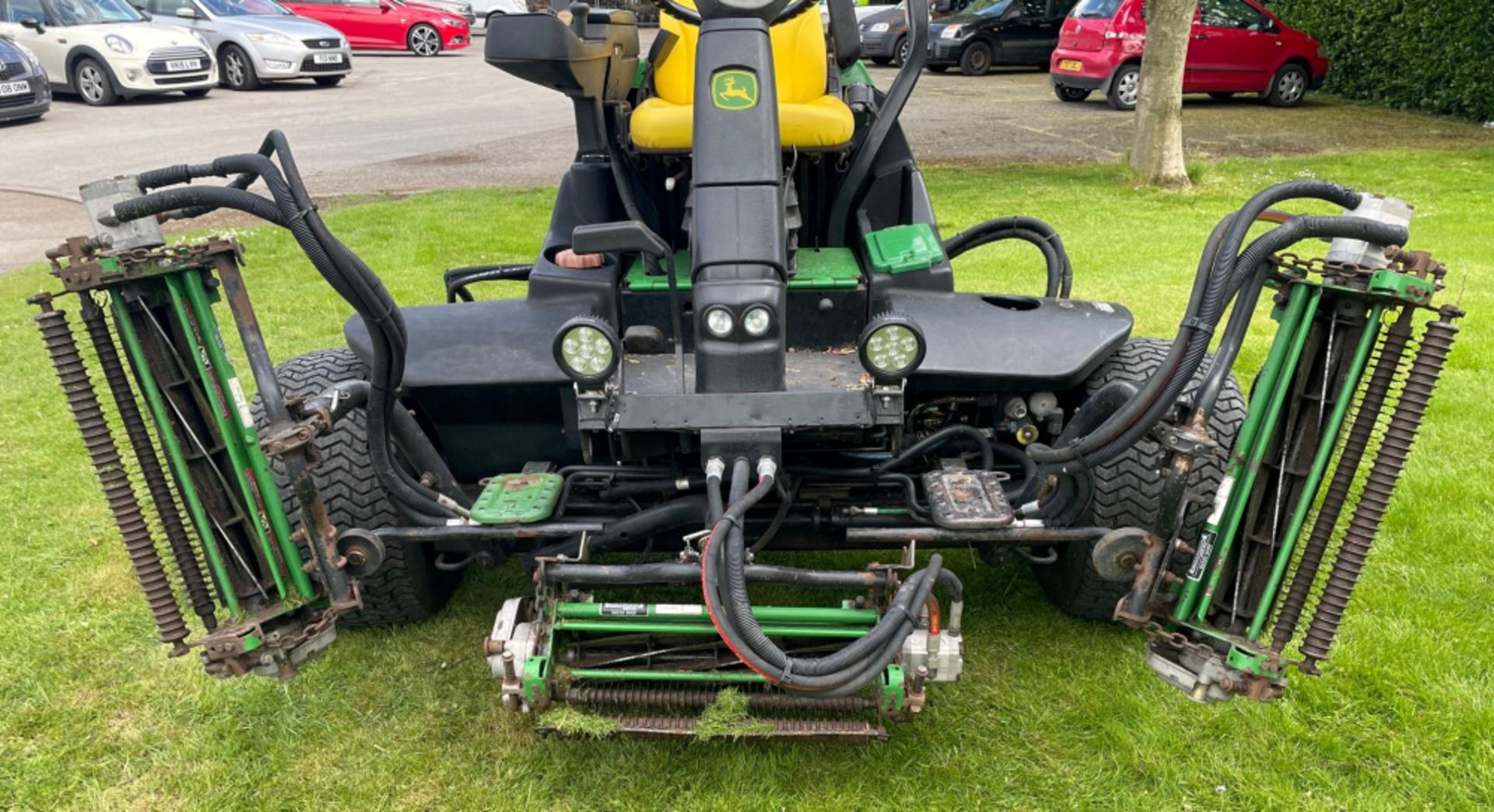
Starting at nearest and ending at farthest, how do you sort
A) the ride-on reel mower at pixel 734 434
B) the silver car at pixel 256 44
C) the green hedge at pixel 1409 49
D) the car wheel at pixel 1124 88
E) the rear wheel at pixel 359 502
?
the ride-on reel mower at pixel 734 434
the rear wheel at pixel 359 502
the green hedge at pixel 1409 49
the car wheel at pixel 1124 88
the silver car at pixel 256 44

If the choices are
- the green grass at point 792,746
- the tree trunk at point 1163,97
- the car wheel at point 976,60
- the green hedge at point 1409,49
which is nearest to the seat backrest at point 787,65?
the green grass at point 792,746

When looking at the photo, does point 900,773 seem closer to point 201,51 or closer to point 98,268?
point 98,268

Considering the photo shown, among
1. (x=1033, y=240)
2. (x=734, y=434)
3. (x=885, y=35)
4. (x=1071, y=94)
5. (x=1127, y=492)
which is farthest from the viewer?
(x=885, y=35)

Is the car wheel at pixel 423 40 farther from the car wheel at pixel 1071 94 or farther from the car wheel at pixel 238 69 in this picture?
the car wheel at pixel 1071 94

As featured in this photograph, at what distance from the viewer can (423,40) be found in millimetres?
21984

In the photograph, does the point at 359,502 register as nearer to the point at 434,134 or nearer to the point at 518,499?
the point at 518,499

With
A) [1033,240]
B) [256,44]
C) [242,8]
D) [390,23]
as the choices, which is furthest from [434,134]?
[1033,240]

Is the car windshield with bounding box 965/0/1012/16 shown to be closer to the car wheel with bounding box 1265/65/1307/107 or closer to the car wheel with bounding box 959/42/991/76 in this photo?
the car wheel with bounding box 959/42/991/76

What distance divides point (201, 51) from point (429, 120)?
3574mm

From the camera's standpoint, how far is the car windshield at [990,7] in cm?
1905

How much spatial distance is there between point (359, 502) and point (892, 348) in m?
1.61

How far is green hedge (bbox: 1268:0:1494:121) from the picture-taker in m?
13.7

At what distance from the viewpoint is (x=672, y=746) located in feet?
9.95

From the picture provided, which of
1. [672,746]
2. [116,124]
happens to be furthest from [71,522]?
[116,124]
